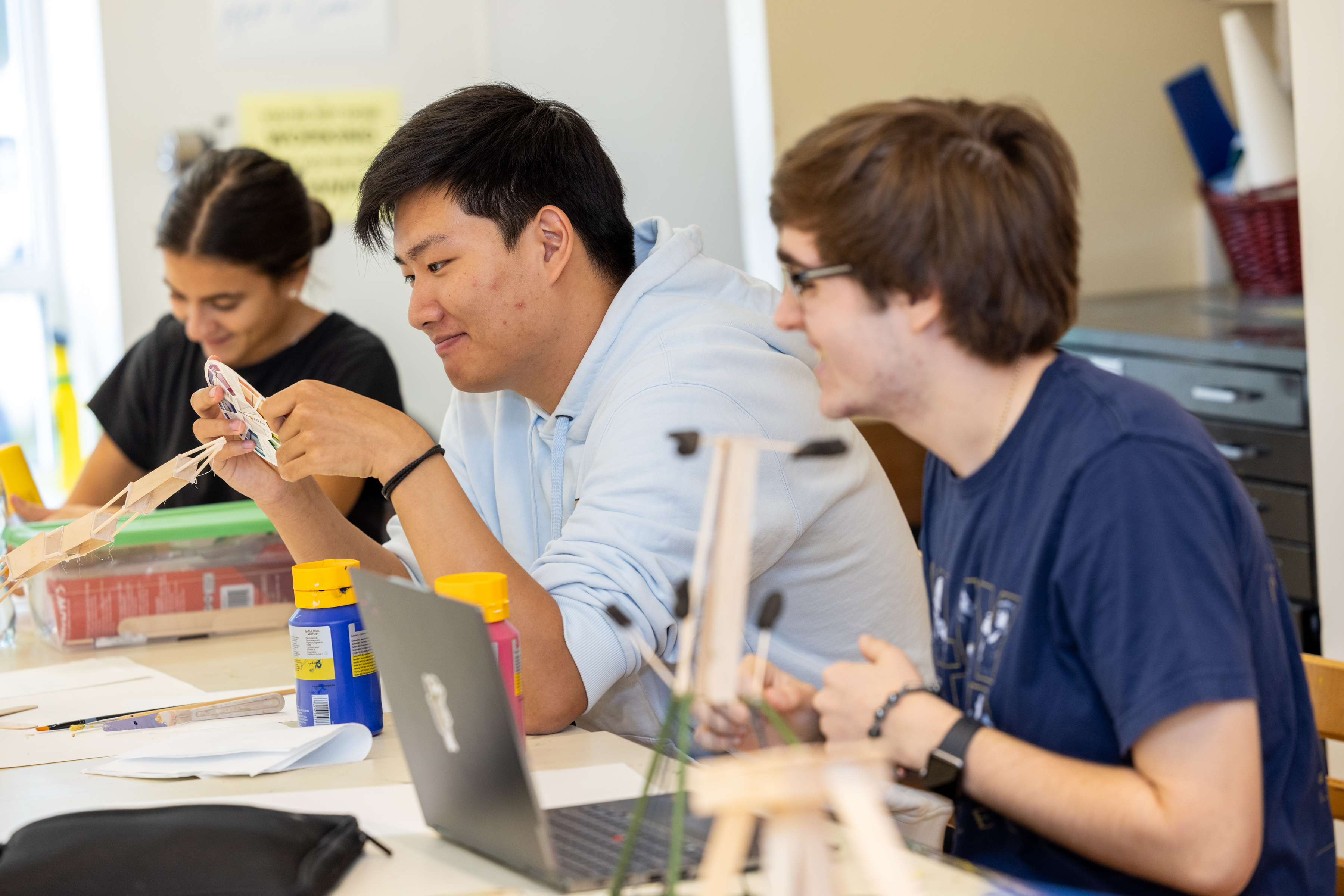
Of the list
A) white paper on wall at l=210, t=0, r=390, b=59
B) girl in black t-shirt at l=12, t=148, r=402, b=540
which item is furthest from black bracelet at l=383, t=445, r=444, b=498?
white paper on wall at l=210, t=0, r=390, b=59

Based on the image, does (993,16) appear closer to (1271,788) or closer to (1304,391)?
(1304,391)

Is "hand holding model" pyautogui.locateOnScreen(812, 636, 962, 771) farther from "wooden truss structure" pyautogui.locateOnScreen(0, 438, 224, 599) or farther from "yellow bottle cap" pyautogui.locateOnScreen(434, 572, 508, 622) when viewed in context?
"wooden truss structure" pyautogui.locateOnScreen(0, 438, 224, 599)

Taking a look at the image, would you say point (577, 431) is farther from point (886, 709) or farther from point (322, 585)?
point (886, 709)

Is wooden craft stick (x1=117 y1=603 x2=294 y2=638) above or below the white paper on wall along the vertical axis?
below

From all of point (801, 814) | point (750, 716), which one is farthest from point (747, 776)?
point (750, 716)

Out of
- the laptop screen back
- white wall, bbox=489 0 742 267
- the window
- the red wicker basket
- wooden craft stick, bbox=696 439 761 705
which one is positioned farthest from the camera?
the red wicker basket

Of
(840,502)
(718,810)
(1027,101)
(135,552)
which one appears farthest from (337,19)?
(718,810)

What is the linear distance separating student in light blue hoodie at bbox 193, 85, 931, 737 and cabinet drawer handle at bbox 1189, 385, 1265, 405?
1203 mm

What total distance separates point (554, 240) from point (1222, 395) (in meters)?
1.53

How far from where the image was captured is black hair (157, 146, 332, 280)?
1.99 meters

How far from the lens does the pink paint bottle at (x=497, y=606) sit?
98 centimetres

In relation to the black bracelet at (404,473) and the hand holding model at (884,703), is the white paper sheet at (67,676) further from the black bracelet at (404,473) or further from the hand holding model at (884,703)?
the hand holding model at (884,703)

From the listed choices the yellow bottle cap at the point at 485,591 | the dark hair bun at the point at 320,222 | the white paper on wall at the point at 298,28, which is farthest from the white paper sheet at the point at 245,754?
the white paper on wall at the point at 298,28

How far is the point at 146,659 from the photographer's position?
154cm
